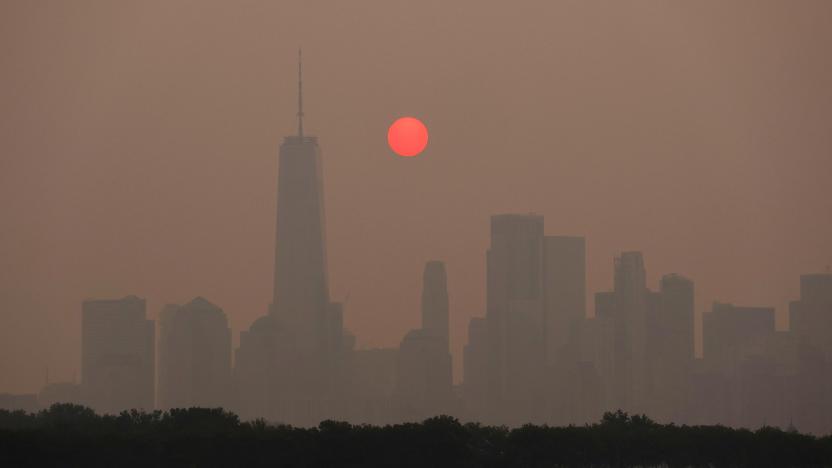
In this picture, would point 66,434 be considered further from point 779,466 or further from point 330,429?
point 779,466

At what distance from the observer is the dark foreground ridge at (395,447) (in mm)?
172875

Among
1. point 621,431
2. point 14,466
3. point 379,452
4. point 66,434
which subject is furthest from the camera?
point 621,431

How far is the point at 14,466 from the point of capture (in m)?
165

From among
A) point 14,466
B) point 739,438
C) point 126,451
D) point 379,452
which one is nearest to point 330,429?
point 379,452

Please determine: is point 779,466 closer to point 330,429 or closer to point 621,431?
point 621,431

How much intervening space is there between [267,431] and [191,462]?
62.0ft

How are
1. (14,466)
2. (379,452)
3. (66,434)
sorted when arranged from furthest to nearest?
(66,434) < (379,452) < (14,466)

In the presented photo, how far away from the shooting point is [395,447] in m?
176

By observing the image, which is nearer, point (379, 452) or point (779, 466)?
point (379, 452)

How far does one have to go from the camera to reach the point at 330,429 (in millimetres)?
181500

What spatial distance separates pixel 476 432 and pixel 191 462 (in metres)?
38.3

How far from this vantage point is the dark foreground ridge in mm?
172875

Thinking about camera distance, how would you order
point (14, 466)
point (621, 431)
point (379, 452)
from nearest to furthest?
point (14, 466) → point (379, 452) → point (621, 431)

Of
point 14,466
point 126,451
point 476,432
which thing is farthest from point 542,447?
point 14,466
